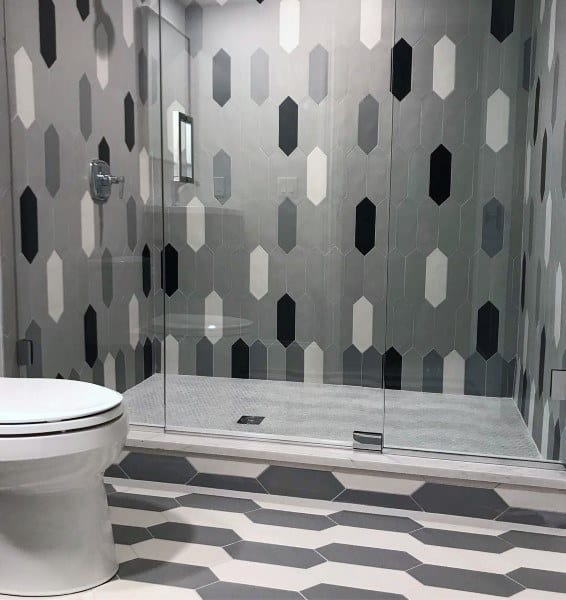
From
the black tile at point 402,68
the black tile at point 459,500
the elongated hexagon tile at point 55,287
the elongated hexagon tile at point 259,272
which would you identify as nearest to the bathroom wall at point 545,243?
the black tile at point 459,500

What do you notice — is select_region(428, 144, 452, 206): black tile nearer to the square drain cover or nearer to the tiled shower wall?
the tiled shower wall

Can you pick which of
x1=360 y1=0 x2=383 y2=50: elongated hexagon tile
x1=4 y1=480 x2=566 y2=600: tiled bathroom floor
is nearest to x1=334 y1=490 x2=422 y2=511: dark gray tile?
x1=4 y1=480 x2=566 y2=600: tiled bathroom floor

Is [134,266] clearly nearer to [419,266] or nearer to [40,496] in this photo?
[419,266]

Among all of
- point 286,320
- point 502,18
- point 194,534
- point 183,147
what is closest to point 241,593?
point 194,534

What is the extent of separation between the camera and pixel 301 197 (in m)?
2.66

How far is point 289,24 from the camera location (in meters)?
2.66

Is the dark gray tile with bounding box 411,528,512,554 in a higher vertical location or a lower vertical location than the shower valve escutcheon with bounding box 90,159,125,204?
lower

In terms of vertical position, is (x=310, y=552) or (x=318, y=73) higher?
(x=318, y=73)

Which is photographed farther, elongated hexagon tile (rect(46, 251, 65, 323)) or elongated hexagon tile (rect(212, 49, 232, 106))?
elongated hexagon tile (rect(212, 49, 232, 106))

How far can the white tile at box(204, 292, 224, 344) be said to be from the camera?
284 cm

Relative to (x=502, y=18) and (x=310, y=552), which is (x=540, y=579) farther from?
(x=502, y=18)

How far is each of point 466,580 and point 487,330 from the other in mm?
1140

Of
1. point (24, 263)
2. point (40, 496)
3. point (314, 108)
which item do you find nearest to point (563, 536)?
point (40, 496)

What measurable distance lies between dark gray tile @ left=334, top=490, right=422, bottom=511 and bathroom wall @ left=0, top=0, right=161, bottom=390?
1045mm
